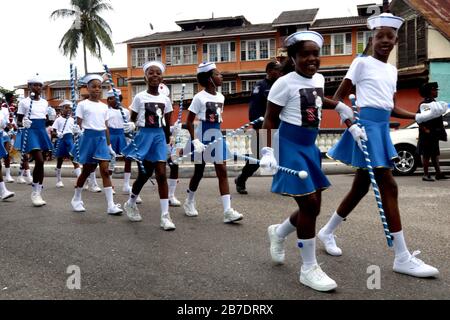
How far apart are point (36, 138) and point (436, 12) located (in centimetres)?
2113

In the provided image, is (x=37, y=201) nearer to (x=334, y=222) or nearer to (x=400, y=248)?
(x=334, y=222)

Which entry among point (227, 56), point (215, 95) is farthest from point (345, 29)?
point (215, 95)

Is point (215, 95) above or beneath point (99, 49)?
beneath

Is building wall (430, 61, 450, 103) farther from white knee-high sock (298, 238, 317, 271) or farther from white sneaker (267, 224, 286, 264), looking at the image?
white knee-high sock (298, 238, 317, 271)

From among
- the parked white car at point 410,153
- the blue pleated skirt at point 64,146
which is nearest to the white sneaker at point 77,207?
the blue pleated skirt at point 64,146

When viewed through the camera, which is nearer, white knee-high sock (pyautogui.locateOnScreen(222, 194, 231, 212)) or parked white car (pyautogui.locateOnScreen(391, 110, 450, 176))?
white knee-high sock (pyautogui.locateOnScreen(222, 194, 231, 212))

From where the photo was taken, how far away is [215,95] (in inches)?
251

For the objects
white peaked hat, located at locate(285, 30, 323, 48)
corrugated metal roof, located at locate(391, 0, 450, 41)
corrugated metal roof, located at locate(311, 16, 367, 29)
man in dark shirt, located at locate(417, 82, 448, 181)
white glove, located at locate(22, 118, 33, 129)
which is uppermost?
corrugated metal roof, located at locate(311, 16, 367, 29)

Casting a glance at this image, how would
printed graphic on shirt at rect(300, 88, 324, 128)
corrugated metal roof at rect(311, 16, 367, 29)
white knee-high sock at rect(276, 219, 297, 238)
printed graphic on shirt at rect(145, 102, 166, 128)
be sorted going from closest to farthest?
1. printed graphic on shirt at rect(300, 88, 324, 128)
2. white knee-high sock at rect(276, 219, 297, 238)
3. printed graphic on shirt at rect(145, 102, 166, 128)
4. corrugated metal roof at rect(311, 16, 367, 29)

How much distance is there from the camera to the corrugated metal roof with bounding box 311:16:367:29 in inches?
1404

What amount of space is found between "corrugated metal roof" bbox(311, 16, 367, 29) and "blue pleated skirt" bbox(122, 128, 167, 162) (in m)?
32.7

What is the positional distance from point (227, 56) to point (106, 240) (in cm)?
3590

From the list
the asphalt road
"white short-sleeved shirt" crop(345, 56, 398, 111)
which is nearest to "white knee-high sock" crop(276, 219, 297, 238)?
the asphalt road
